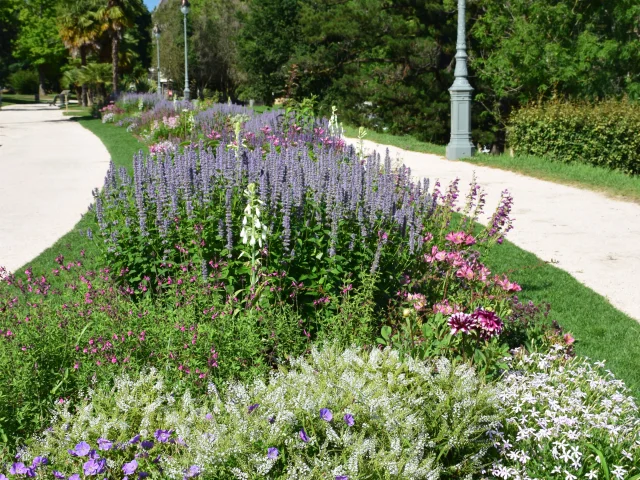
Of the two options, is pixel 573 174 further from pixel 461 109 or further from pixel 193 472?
pixel 193 472

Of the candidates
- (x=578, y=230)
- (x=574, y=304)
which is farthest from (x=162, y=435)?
(x=578, y=230)

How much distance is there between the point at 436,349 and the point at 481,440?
775 mm

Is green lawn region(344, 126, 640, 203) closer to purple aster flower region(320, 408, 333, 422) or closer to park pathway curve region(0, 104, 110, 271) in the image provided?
park pathway curve region(0, 104, 110, 271)

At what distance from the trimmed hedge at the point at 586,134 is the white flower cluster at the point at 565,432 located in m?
12.8

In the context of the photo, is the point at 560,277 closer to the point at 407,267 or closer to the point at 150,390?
the point at 407,267

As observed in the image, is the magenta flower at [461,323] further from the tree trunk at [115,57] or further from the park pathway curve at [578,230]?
the tree trunk at [115,57]

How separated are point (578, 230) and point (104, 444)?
26.4 ft

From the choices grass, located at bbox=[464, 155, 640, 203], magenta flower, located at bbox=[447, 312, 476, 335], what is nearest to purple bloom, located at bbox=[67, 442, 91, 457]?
magenta flower, located at bbox=[447, 312, 476, 335]

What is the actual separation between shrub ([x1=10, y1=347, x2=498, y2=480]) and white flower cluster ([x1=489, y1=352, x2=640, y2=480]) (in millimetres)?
157

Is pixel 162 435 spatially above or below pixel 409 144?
below

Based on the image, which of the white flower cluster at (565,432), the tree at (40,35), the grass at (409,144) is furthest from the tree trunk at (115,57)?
the white flower cluster at (565,432)

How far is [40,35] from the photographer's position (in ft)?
200

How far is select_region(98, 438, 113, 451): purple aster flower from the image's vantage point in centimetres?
283

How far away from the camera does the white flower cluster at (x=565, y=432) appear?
3.09 metres
